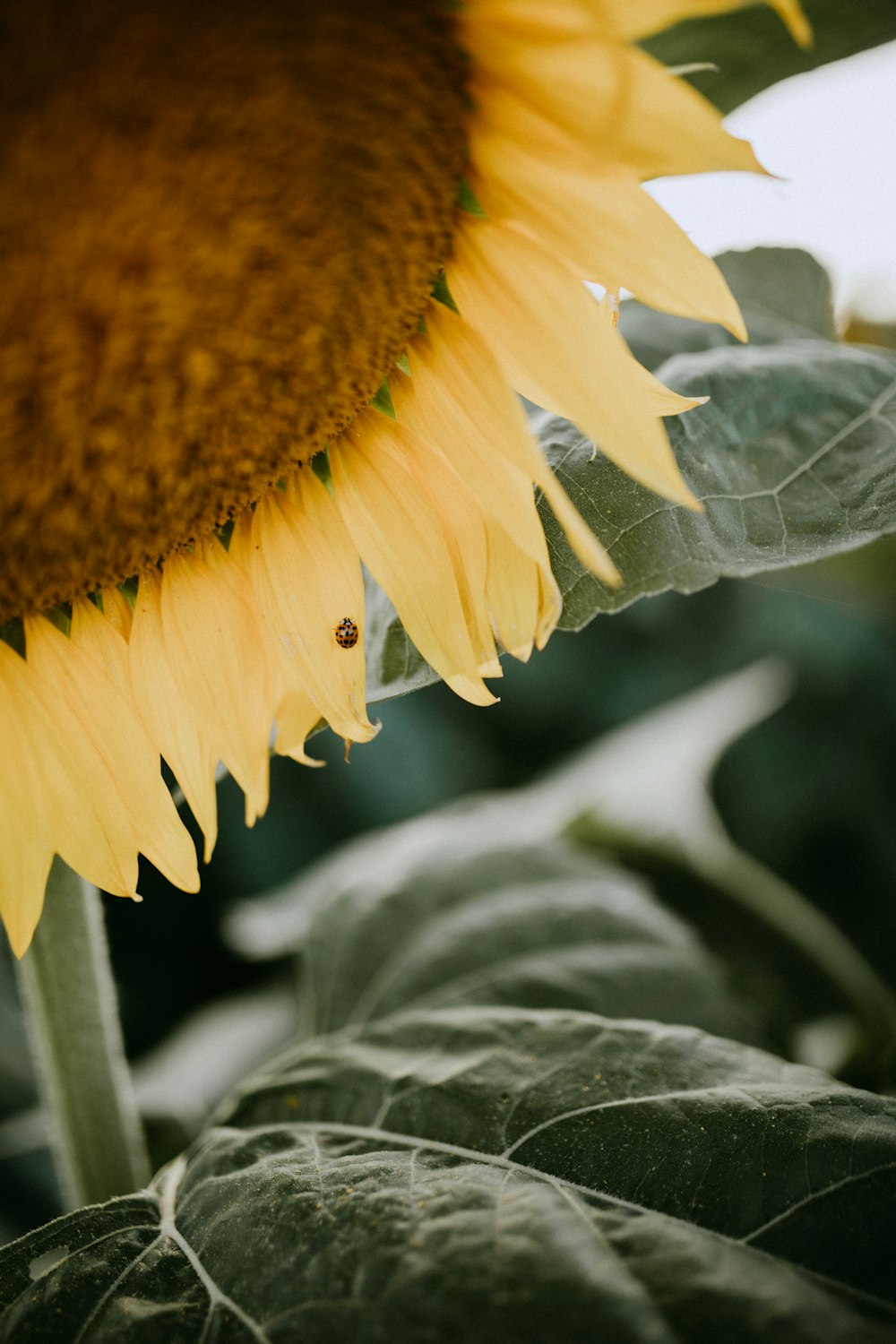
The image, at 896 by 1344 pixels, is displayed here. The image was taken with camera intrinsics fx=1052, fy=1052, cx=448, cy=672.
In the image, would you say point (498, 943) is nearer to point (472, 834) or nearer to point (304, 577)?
point (472, 834)

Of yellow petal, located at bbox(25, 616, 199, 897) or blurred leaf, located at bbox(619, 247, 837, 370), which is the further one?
blurred leaf, located at bbox(619, 247, 837, 370)

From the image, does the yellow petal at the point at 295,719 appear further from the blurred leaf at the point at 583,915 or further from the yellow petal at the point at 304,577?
the blurred leaf at the point at 583,915

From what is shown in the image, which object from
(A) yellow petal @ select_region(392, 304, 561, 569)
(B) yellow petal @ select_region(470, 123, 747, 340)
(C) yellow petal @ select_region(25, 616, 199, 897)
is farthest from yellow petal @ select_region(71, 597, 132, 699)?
(B) yellow petal @ select_region(470, 123, 747, 340)

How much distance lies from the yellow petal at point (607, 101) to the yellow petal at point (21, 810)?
1.41ft

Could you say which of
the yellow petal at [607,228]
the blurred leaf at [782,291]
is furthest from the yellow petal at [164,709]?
the blurred leaf at [782,291]

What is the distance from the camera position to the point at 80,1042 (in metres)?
0.73

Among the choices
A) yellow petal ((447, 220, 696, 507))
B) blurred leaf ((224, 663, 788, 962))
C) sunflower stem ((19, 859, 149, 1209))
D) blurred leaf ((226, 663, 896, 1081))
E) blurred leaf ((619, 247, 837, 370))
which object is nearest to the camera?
yellow petal ((447, 220, 696, 507))

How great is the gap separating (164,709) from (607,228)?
1.27 feet

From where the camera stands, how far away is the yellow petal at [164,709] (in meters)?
0.66

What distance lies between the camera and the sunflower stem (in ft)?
2.33

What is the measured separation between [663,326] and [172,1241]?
64 cm

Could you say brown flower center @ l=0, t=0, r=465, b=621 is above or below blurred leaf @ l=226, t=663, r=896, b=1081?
above

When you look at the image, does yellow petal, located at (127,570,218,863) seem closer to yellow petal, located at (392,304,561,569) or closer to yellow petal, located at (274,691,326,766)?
yellow petal, located at (274,691,326,766)

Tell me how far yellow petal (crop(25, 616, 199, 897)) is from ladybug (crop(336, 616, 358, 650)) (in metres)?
0.14
